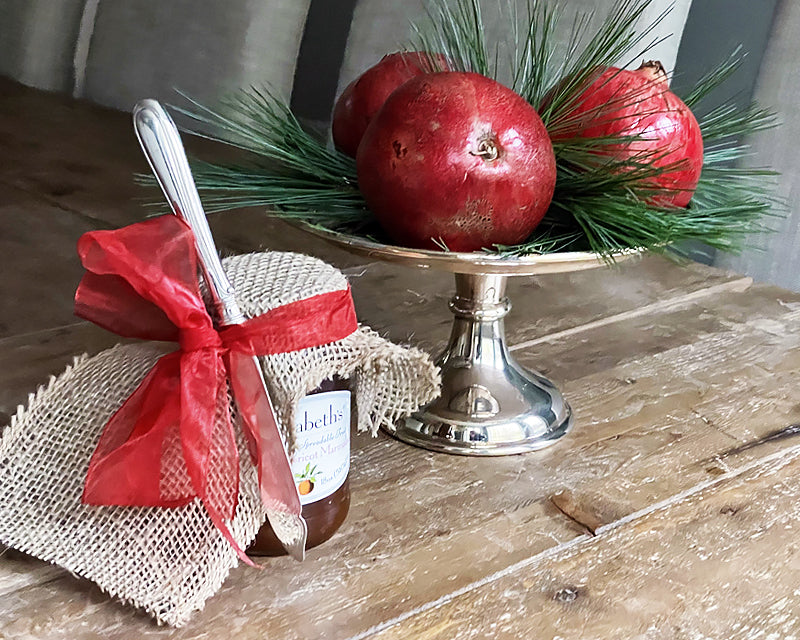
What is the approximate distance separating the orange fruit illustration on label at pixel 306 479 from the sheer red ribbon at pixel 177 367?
3cm

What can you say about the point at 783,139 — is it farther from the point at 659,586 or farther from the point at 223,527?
the point at 223,527

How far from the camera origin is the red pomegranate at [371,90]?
2.05ft

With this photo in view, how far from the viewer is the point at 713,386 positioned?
2.38 ft

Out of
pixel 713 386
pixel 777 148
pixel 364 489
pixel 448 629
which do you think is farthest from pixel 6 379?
pixel 777 148

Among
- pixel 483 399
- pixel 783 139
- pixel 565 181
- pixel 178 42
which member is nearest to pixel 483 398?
pixel 483 399

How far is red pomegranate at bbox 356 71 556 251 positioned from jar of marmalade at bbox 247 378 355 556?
113 mm

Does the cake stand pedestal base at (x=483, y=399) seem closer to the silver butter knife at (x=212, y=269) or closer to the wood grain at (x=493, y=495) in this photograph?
the wood grain at (x=493, y=495)

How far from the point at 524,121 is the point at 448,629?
0.90 feet

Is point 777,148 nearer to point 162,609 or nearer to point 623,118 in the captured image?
point 623,118

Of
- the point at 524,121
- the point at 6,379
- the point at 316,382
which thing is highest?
the point at 524,121

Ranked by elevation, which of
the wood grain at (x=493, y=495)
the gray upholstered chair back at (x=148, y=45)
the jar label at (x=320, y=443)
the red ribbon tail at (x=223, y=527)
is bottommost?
the wood grain at (x=493, y=495)

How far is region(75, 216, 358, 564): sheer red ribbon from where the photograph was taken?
430 mm

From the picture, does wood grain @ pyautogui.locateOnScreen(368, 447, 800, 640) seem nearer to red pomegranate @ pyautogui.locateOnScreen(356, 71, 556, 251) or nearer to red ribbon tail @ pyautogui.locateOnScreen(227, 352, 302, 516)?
red ribbon tail @ pyautogui.locateOnScreen(227, 352, 302, 516)

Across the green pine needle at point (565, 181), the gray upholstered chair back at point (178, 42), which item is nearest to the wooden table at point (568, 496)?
the green pine needle at point (565, 181)
